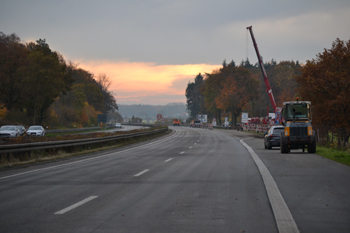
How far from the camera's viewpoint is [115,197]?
29.2 ft

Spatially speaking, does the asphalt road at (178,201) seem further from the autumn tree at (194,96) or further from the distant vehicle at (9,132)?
the autumn tree at (194,96)

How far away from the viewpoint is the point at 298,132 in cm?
2269

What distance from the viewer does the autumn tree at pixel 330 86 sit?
39531mm

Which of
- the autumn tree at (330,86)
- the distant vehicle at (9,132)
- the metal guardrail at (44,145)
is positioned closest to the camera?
the metal guardrail at (44,145)

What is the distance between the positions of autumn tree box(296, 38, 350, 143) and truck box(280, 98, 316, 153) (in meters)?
16.4

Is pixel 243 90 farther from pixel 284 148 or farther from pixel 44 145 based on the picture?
pixel 44 145

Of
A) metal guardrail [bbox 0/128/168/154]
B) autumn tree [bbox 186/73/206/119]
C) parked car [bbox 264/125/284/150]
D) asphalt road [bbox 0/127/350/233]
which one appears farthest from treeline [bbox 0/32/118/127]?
autumn tree [bbox 186/73/206/119]

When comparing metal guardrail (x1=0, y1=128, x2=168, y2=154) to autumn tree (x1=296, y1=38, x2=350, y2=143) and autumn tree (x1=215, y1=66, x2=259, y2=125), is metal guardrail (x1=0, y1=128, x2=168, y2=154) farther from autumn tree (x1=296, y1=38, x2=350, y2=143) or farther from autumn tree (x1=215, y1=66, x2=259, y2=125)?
autumn tree (x1=215, y1=66, x2=259, y2=125)

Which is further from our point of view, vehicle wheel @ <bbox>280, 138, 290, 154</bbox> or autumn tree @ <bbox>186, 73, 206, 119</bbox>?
autumn tree @ <bbox>186, 73, 206, 119</bbox>

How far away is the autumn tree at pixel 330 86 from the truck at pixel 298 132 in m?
16.4

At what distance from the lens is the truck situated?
22594 millimetres

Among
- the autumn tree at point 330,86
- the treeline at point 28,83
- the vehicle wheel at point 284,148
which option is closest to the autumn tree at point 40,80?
the treeline at point 28,83

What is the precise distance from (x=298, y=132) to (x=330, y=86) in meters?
20.7

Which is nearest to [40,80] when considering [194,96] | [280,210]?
[280,210]
